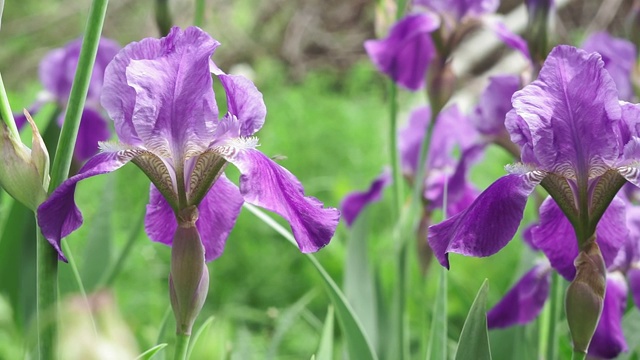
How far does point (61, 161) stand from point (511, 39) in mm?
806

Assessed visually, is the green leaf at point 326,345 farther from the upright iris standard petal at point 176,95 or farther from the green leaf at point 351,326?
the upright iris standard petal at point 176,95

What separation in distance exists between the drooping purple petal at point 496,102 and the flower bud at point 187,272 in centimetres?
73

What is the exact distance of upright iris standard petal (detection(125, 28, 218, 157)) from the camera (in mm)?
695

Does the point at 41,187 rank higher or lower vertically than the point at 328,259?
higher

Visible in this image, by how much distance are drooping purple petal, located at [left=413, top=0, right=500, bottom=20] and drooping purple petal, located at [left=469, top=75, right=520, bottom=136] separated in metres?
0.15

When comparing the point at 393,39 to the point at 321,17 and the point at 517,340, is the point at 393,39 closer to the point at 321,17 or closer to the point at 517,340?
the point at 517,340

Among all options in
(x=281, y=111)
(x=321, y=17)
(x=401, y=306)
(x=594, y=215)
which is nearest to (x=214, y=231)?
(x=594, y=215)

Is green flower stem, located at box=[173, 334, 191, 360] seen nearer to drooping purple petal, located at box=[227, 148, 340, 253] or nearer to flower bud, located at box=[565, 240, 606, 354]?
drooping purple petal, located at box=[227, 148, 340, 253]

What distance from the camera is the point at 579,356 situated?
0.70m

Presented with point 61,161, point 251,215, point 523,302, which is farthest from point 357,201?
point 251,215

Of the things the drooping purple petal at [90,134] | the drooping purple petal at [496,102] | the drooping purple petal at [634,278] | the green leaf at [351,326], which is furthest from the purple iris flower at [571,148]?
the drooping purple petal at [90,134]

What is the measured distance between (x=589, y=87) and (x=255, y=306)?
172cm

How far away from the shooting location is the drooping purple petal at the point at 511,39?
1229mm

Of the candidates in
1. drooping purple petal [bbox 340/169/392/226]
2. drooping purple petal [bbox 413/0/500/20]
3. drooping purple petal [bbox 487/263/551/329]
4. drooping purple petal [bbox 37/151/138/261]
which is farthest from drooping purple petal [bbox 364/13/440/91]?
drooping purple petal [bbox 37/151/138/261]
